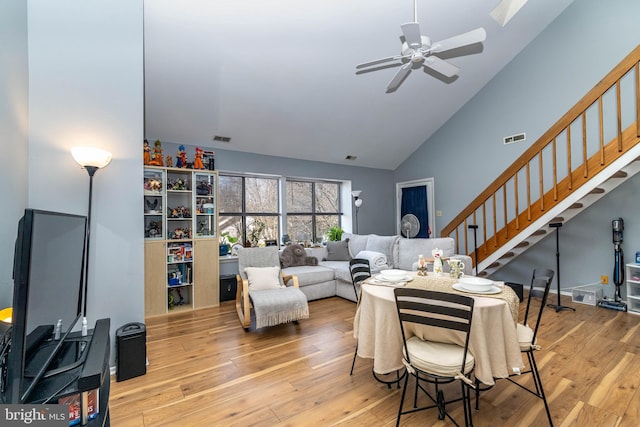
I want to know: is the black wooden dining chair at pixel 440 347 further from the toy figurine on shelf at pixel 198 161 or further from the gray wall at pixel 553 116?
the gray wall at pixel 553 116

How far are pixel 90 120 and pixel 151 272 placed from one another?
2.07 meters

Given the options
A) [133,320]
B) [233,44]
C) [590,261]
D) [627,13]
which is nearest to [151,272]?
[133,320]

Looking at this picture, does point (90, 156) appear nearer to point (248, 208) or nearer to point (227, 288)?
point (227, 288)

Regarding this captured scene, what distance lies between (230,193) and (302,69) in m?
2.45

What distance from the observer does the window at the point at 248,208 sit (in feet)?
16.5

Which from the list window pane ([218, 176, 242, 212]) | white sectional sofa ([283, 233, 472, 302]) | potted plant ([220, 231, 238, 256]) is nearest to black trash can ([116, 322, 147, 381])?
white sectional sofa ([283, 233, 472, 302])

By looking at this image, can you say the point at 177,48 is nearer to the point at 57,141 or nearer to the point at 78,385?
the point at 57,141

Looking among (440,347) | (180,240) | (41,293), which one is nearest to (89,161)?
(41,293)

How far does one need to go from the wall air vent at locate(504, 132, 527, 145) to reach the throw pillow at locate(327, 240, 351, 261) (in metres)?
3.34

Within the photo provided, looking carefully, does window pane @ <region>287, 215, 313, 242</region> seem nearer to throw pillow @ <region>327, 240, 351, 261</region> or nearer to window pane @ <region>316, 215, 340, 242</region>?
window pane @ <region>316, 215, 340, 242</region>

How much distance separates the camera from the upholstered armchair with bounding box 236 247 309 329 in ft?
9.95

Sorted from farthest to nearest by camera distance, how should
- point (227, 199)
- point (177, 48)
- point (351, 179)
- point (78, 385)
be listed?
point (351, 179)
point (227, 199)
point (177, 48)
point (78, 385)

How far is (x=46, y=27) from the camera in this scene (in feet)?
7.11

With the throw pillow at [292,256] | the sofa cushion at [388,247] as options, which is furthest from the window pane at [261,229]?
the sofa cushion at [388,247]
